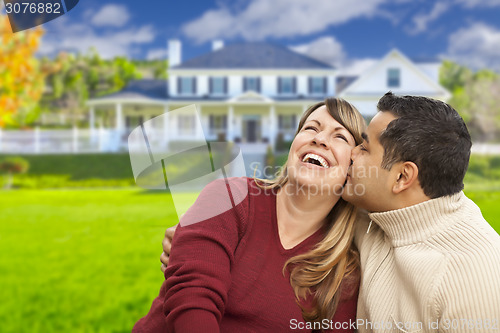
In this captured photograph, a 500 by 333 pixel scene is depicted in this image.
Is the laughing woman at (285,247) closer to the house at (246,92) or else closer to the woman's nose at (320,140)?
the woman's nose at (320,140)

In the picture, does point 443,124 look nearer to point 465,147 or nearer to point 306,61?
point 465,147

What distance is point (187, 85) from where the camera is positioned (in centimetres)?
1981

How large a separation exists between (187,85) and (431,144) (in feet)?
63.2

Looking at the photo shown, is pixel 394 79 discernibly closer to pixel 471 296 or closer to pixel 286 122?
pixel 286 122

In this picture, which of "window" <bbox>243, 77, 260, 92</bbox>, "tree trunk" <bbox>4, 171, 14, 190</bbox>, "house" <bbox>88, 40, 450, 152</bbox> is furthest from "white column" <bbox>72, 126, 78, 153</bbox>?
"window" <bbox>243, 77, 260, 92</bbox>

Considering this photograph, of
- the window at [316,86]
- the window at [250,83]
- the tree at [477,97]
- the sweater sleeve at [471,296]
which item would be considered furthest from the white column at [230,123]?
the sweater sleeve at [471,296]

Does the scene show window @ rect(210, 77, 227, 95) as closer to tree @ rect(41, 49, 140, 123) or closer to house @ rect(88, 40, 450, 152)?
house @ rect(88, 40, 450, 152)

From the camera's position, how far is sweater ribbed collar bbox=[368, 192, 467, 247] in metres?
1.21

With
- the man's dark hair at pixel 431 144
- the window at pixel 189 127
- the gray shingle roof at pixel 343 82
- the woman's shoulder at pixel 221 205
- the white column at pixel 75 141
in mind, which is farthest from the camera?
the gray shingle roof at pixel 343 82

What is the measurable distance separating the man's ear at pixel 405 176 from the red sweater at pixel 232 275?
338 millimetres

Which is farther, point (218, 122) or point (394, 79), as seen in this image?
point (218, 122)

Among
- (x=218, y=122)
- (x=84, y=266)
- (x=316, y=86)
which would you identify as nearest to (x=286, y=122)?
(x=316, y=86)

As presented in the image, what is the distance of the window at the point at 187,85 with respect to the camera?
65.0 feet

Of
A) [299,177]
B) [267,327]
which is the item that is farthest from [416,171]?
[267,327]
